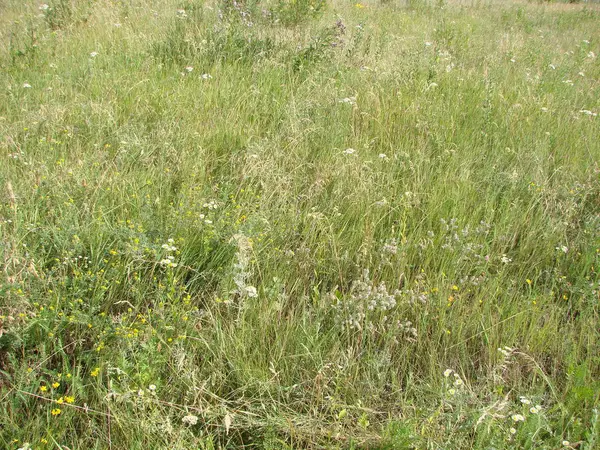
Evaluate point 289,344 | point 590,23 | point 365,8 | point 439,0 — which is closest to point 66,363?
point 289,344

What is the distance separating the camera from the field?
1940 mm

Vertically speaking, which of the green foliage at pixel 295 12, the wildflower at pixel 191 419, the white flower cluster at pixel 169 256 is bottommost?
the wildflower at pixel 191 419

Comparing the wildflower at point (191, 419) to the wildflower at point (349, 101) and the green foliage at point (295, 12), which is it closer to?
the wildflower at point (349, 101)

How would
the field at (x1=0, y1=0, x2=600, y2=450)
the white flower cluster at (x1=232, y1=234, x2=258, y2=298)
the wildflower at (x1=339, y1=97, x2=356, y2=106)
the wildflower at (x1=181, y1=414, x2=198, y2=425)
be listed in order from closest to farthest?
the wildflower at (x1=181, y1=414, x2=198, y2=425) < the field at (x1=0, y1=0, x2=600, y2=450) < the white flower cluster at (x1=232, y1=234, x2=258, y2=298) < the wildflower at (x1=339, y1=97, x2=356, y2=106)

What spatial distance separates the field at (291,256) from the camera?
1.94m

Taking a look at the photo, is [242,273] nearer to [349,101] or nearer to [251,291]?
[251,291]

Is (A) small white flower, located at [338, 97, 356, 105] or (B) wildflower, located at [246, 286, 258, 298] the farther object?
(A) small white flower, located at [338, 97, 356, 105]

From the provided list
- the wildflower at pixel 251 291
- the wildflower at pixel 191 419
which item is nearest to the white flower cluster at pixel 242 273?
the wildflower at pixel 251 291

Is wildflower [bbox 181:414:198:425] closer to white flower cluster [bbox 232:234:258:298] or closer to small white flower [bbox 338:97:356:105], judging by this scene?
white flower cluster [bbox 232:234:258:298]

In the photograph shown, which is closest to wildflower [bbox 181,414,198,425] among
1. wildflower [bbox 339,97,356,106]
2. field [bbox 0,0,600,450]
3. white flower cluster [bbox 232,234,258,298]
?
field [bbox 0,0,600,450]

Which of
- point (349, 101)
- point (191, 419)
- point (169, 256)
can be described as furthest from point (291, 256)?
point (349, 101)

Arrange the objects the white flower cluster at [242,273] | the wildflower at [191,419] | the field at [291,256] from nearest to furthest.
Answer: the wildflower at [191,419], the field at [291,256], the white flower cluster at [242,273]

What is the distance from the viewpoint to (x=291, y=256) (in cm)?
265

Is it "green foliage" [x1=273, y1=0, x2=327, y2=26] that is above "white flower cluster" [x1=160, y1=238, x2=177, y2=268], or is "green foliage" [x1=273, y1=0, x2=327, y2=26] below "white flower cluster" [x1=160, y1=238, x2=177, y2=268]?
above
